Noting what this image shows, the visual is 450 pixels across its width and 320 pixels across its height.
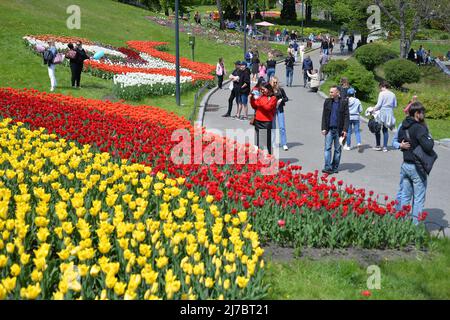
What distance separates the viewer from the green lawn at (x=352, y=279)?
5.36 metres

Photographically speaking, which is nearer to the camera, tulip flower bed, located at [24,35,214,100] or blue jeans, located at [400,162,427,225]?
blue jeans, located at [400,162,427,225]

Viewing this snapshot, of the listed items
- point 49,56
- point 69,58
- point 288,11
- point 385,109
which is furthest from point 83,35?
point 288,11

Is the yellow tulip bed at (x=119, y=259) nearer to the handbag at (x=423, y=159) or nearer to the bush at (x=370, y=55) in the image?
the handbag at (x=423, y=159)

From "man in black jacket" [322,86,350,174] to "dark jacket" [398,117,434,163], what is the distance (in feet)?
9.39

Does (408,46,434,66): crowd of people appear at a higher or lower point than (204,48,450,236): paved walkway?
higher

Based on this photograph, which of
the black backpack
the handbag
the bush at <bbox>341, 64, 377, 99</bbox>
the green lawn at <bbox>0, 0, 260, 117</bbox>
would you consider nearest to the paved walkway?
the handbag

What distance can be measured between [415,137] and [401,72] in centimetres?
2255

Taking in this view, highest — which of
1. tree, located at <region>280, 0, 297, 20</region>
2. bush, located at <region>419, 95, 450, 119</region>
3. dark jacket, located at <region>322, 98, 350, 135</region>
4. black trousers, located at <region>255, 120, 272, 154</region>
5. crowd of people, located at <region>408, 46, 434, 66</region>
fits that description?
tree, located at <region>280, 0, 297, 20</region>

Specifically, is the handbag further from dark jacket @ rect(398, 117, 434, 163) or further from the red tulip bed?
the red tulip bed

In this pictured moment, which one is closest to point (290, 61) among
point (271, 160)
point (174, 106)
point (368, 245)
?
point (174, 106)

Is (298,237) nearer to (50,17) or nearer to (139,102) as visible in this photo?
(139,102)

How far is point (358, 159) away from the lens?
12.2 meters

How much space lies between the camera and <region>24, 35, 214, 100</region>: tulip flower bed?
18484mm

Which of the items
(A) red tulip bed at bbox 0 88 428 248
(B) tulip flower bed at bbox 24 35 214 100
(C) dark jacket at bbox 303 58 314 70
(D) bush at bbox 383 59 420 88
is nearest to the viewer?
(A) red tulip bed at bbox 0 88 428 248
